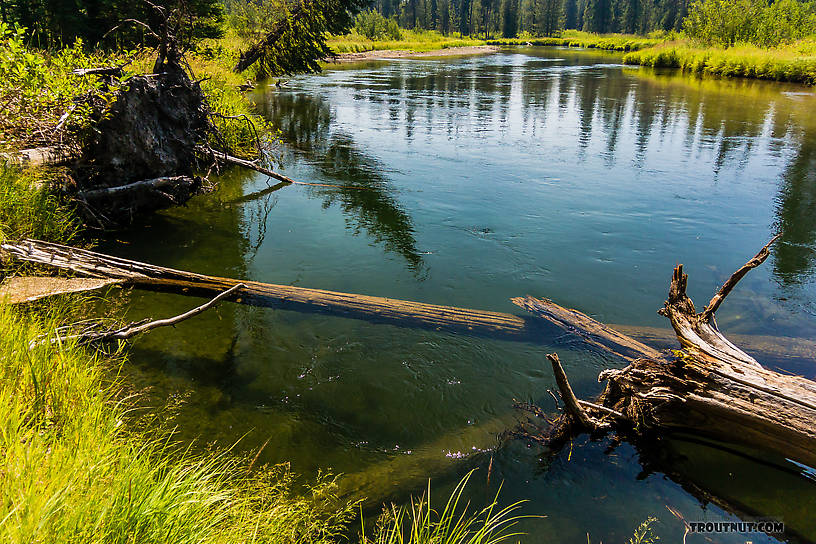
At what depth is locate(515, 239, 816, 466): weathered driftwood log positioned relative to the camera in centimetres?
370

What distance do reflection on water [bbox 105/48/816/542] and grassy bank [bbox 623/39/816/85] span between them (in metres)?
17.7

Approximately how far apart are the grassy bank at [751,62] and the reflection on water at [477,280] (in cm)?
1770

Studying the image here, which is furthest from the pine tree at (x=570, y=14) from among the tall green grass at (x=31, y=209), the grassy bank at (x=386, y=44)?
the tall green grass at (x=31, y=209)

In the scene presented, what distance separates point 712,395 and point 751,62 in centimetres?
3954

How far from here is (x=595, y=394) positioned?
515 cm

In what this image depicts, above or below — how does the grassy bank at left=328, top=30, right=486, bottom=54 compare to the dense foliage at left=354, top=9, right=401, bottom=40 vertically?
below

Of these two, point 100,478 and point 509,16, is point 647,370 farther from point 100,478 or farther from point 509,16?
point 509,16

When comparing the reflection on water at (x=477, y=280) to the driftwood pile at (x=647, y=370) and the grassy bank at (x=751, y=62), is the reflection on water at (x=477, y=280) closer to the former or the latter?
the driftwood pile at (x=647, y=370)

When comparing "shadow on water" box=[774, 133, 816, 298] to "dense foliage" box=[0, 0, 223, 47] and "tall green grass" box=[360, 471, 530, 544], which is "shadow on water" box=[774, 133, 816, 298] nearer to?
"tall green grass" box=[360, 471, 530, 544]

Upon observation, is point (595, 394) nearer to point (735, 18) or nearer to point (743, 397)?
point (743, 397)

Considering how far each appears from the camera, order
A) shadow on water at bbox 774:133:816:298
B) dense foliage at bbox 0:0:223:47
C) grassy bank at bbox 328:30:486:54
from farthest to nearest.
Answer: grassy bank at bbox 328:30:486:54, dense foliage at bbox 0:0:223:47, shadow on water at bbox 774:133:816:298

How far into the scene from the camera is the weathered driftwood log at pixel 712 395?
370cm

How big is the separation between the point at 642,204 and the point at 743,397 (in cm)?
798

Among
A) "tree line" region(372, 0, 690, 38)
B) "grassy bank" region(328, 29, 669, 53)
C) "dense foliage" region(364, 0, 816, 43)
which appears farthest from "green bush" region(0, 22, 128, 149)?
"tree line" region(372, 0, 690, 38)
